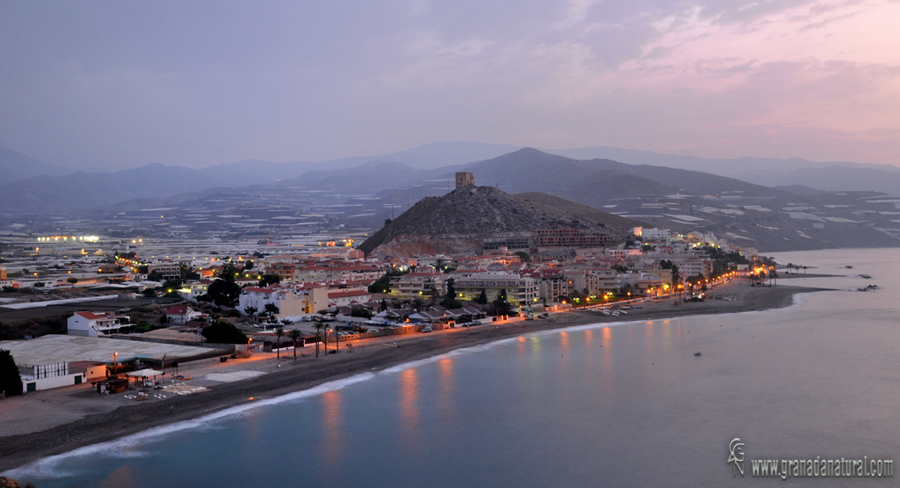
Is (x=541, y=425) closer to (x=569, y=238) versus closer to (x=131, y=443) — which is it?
(x=131, y=443)

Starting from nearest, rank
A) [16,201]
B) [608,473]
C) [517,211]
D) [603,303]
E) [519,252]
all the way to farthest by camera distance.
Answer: [608,473], [603,303], [519,252], [517,211], [16,201]

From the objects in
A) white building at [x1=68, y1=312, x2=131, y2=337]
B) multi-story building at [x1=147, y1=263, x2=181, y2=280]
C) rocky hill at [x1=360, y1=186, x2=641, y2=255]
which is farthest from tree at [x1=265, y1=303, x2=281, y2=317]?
rocky hill at [x1=360, y1=186, x2=641, y2=255]

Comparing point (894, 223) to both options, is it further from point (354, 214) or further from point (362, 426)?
point (362, 426)

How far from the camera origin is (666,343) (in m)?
20.7

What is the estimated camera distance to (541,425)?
12.5m

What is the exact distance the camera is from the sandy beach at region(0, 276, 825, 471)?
10836mm

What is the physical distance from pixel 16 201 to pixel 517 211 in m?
134

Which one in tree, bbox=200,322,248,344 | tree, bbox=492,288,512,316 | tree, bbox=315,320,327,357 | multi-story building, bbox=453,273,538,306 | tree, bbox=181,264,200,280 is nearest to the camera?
tree, bbox=200,322,248,344

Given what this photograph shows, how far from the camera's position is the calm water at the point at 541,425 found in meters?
10.1

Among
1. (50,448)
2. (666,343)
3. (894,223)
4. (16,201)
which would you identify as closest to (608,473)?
(50,448)

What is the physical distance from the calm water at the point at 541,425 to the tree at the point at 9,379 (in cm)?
378

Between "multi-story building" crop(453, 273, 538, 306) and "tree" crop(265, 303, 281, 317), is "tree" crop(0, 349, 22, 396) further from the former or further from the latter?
"multi-story building" crop(453, 273, 538, 306)

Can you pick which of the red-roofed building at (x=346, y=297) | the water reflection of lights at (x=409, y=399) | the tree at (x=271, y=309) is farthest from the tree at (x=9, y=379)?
the red-roofed building at (x=346, y=297)

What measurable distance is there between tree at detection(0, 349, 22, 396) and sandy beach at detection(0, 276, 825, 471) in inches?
11.6
